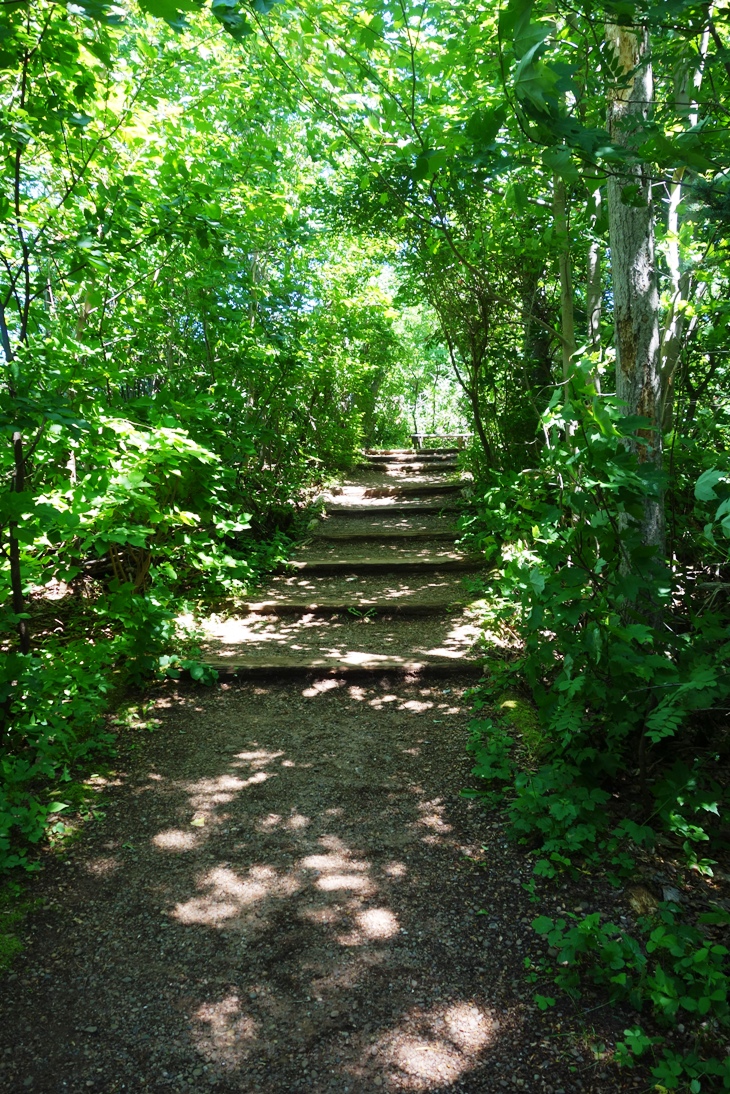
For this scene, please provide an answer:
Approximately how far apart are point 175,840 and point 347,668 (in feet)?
6.14

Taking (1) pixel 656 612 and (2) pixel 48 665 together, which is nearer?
(1) pixel 656 612

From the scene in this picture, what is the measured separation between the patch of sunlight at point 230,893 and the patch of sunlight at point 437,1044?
2.36 feet

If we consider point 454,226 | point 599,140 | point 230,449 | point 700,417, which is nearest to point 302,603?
Result: point 230,449

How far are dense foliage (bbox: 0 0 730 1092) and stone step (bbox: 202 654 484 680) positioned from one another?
0.85ft

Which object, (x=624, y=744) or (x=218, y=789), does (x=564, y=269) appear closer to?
(x=624, y=744)

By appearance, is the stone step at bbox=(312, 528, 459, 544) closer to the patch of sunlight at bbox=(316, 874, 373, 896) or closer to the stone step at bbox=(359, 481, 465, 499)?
the stone step at bbox=(359, 481, 465, 499)

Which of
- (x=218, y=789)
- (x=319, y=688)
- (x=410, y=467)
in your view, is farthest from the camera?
(x=410, y=467)

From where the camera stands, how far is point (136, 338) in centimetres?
514

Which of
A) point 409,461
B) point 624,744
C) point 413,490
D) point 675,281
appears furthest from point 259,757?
point 409,461

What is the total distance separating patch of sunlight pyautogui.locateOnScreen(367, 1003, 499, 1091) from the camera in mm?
1710

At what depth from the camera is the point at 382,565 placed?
6.76m

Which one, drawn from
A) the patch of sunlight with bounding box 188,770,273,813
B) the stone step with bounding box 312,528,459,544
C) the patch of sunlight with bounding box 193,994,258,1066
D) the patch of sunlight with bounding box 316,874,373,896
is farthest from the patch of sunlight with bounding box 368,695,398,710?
the stone step with bounding box 312,528,459,544

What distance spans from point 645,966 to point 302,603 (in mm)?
4209

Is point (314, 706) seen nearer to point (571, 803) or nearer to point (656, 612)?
point (571, 803)
